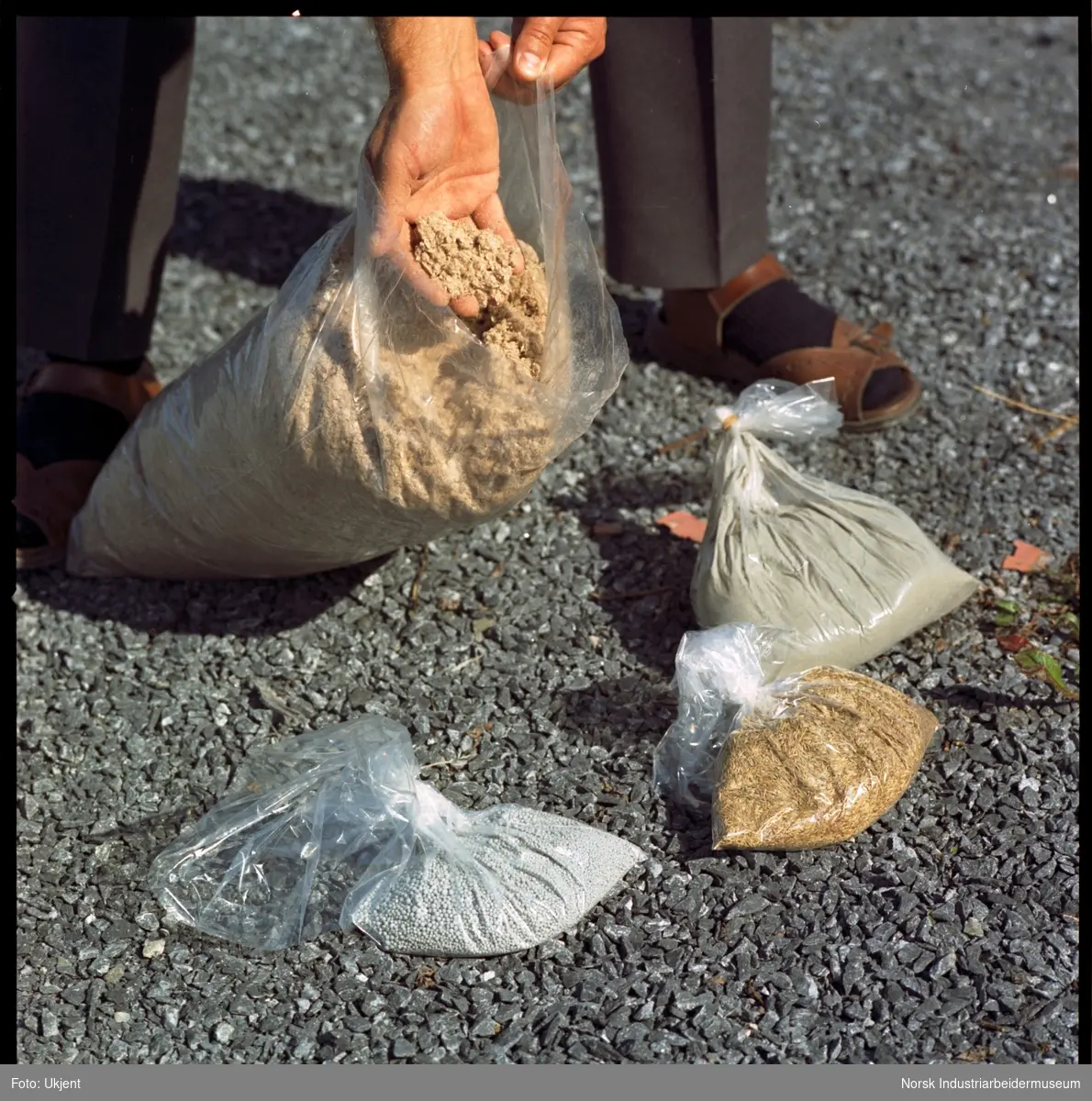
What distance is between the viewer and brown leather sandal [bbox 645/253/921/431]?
272cm

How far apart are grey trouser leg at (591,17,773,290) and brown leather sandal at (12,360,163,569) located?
1.06 m

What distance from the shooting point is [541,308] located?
1983 mm

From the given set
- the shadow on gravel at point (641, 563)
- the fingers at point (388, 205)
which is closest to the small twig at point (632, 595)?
the shadow on gravel at point (641, 563)

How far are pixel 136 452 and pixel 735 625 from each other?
3.60 feet

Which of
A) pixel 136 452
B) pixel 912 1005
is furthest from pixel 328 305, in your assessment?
pixel 912 1005

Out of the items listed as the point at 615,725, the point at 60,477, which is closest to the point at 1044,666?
the point at 615,725

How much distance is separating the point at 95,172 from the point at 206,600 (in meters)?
0.87

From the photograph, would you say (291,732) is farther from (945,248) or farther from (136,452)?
(945,248)

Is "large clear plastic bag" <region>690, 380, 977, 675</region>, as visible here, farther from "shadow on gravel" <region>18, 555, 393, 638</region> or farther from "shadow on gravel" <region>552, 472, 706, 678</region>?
"shadow on gravel" <region>18, 555, 393, 638</region>

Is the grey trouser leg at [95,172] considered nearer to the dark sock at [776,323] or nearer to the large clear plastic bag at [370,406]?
the large clear plastic bag at [370,406]

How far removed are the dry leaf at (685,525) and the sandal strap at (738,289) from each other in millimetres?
497

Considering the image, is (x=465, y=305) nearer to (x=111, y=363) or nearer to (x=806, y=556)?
(x=806, y=556)

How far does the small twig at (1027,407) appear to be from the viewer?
2758 millimetres

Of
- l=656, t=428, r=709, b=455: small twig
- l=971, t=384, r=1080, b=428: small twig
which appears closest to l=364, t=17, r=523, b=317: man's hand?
l=656, t=428, r=709, b=455: small twig
